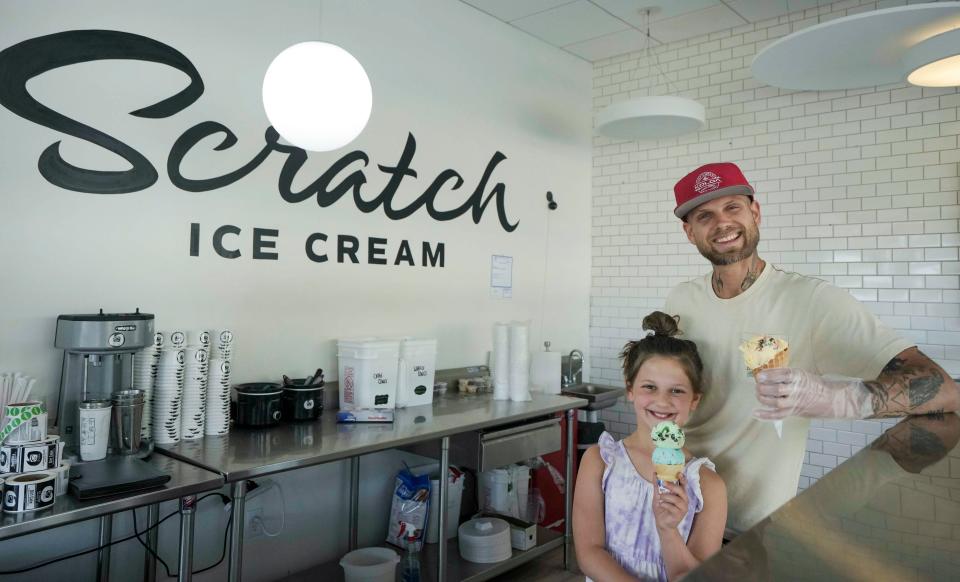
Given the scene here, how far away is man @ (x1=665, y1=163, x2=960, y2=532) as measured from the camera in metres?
1.75

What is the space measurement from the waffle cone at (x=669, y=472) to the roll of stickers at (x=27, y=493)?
169cm

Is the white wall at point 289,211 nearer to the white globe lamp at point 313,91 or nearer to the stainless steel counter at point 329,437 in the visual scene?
the stainless steel counter at point 329,437

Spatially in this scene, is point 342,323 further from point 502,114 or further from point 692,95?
point 692,95

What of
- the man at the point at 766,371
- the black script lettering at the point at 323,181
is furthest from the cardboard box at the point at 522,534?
the black script lettering at the point at 323,181

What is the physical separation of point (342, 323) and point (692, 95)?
3164 mm

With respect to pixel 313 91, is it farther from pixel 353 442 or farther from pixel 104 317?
pixel 353 442

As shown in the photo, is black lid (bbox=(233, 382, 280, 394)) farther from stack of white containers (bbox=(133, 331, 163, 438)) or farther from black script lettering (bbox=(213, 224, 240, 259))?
black script lettering (bbox=(213, 224, 240, 259))

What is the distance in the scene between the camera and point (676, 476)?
1.64 meters

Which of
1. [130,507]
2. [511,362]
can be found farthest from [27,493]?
[511,362]

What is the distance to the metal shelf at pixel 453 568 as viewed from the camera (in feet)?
10.8

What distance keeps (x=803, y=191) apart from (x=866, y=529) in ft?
12.6

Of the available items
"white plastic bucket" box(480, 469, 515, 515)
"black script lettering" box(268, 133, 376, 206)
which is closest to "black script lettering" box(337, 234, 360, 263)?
"black script lettering" box(268, 133, 376, 206)

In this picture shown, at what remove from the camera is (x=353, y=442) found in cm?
A: 272

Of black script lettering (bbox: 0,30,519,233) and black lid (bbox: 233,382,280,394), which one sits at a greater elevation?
black script lettering (bbox: 0,30,519,233)
